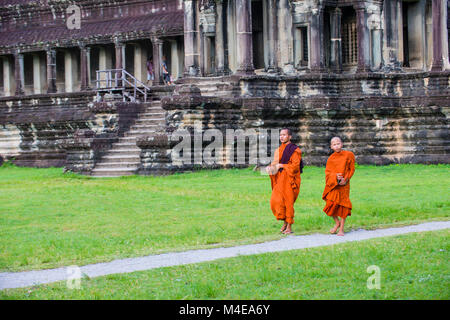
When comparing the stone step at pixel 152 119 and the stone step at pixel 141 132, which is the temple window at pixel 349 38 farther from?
the stone step at pixel 141 132

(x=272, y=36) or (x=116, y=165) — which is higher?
(x=272, y=36)

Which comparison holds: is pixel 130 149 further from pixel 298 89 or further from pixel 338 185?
pixel 338 185

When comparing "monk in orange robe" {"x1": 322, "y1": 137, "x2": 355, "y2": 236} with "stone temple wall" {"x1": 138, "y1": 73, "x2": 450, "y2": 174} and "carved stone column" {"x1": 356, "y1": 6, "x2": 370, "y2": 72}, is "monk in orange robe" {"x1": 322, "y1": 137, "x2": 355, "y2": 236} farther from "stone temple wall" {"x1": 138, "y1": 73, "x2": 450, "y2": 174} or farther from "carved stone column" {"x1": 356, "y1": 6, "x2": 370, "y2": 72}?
"carved stone column" {"x1": 356, "y1": 6, "x2": 370, "y2": 72}

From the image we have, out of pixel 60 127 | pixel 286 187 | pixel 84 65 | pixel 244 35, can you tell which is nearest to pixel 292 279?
pixel 286 187

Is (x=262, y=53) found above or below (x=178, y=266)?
above

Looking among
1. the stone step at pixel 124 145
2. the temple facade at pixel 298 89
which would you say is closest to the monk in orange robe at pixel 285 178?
the temple facade at pixel 298 89

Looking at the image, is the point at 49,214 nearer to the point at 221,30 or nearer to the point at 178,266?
the point at 178,266

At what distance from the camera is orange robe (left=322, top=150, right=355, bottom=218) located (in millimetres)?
11930

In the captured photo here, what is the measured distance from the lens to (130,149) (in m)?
23.6

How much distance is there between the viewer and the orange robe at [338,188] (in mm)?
11930

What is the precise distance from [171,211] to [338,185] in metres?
3.76
